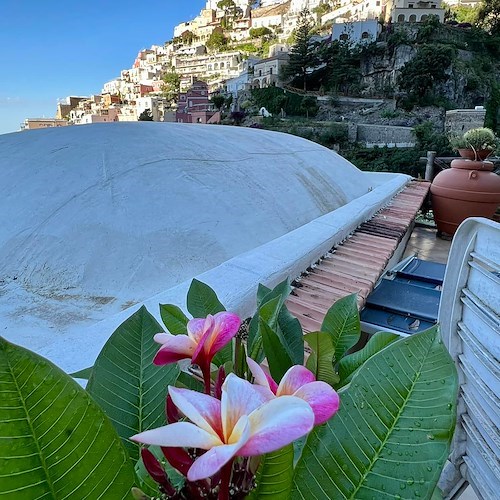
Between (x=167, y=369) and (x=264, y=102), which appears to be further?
(x=264, y=102)

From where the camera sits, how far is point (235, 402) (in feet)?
0.94

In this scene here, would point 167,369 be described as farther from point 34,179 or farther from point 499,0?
point 499,0

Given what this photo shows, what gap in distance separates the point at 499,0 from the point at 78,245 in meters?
37.9

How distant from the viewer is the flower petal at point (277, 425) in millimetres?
239

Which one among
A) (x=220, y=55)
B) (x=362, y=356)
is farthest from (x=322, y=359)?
(x=220, y=55)

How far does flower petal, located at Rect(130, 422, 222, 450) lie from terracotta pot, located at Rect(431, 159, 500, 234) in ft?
13.8

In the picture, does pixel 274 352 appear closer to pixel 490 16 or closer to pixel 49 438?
pixel 49 438

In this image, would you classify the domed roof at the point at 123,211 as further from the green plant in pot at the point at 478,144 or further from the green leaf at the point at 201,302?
the green plant in pot at the point at 478,144

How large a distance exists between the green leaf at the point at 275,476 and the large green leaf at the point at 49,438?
0.38ft

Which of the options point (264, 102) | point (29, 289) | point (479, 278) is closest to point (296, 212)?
point (29, 289)

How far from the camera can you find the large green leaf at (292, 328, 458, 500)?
33cm

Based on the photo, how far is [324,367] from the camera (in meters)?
0.57

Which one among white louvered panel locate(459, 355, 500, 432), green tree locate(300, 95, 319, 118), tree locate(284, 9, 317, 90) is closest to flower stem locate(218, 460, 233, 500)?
white louvered panel locate(459, 355, 500, 432)

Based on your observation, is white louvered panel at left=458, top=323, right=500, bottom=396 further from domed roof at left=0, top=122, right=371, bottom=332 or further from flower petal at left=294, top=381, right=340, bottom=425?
domed roof at left=0, top=122, right=371, bottom=332
